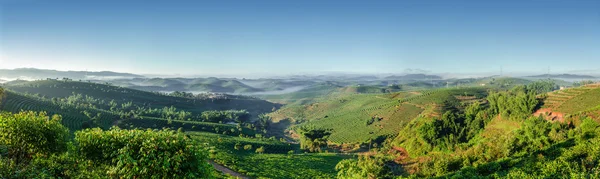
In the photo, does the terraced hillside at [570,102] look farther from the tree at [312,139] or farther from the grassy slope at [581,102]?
the tree at [312,139]

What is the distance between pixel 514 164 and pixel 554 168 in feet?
42.2

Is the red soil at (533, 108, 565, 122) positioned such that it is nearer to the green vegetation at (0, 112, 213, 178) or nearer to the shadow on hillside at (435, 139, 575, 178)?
the shadow on hillside at (435, 139, 575, 178)

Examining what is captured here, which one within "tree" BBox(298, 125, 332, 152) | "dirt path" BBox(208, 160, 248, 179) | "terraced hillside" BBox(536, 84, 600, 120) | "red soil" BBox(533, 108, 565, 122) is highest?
"terraced hillside" BBox(536, 84, 600, 120)

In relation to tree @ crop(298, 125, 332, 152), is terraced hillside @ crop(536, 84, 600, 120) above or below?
above

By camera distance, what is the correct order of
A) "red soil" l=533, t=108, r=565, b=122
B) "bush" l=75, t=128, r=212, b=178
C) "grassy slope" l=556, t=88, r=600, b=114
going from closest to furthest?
"bush" l=75, t=128, r=212, b=178
"red soil" l=533, t=108, r=565, b=122
"grassy slope" l=556, t=88, r=600, b=114

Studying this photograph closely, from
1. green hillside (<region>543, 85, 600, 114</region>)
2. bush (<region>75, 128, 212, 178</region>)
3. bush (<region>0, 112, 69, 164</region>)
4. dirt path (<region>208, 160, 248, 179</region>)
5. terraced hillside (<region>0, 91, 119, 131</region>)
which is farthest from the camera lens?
terraced hillside (<region>0, 91, 119, 131</region>)

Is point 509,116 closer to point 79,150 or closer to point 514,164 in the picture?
point 514,164

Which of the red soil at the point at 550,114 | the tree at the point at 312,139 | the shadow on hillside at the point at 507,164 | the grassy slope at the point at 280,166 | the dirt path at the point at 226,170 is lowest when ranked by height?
the tree at the point at 312,139

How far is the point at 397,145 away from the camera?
97062mm

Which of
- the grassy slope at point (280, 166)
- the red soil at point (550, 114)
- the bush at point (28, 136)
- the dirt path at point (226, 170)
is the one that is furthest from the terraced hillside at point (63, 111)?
the red soil at point (550, 114)

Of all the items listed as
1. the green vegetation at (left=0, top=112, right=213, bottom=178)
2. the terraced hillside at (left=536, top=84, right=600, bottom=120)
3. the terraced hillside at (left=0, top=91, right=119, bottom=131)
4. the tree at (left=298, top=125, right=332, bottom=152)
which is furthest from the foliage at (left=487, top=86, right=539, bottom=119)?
the terraced hillside at (left=0, top=91, right=119, bottom=131)

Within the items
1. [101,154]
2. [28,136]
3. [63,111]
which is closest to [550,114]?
[101,154]

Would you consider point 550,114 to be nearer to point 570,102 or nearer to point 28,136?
point 570,102

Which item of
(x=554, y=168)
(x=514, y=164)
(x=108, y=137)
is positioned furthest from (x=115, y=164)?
(x=514, y=164)
